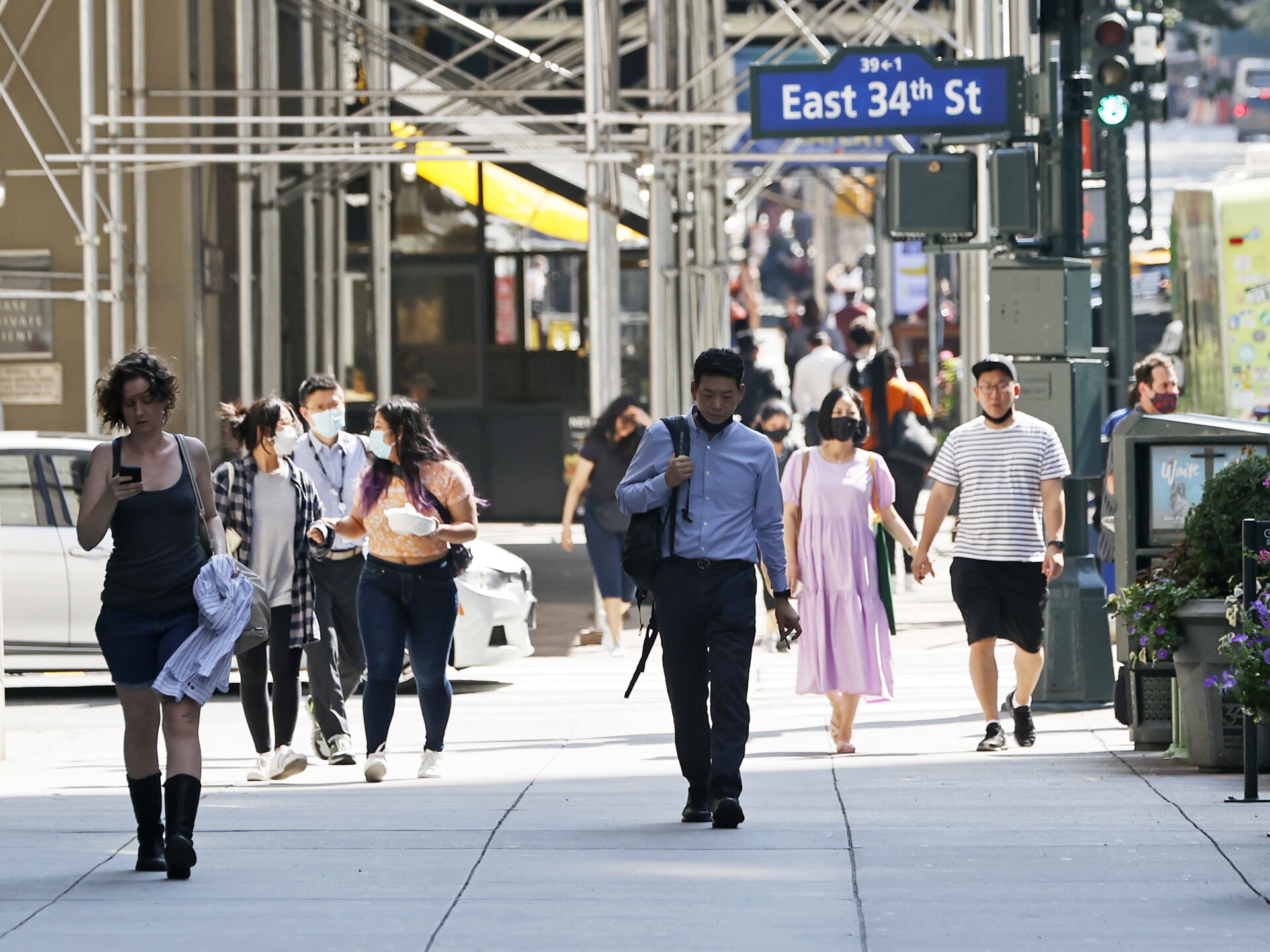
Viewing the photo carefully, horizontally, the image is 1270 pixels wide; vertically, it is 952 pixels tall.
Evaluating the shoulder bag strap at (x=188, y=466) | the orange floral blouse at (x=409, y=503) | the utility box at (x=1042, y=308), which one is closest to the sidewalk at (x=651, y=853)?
the orange floral blouse at (x=409, y=503)

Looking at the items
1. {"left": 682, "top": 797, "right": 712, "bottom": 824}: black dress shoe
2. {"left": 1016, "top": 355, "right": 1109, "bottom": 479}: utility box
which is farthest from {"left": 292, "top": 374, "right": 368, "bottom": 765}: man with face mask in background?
{"left": 1016, "top": 355, "right": 1109, "bottom": 479}: utility box

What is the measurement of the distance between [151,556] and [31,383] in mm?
11876

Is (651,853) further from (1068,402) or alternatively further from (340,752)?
(1068,402)

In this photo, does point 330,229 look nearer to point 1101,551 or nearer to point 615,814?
point 1101,551

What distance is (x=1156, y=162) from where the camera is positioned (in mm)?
65625

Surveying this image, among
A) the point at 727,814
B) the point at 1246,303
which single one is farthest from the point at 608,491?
the point at 1246,303

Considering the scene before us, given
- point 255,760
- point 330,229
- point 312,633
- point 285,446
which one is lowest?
point 255,760

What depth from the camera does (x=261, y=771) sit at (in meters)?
8.96

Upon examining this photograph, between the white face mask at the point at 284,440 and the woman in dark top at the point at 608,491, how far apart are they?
14.2 feet

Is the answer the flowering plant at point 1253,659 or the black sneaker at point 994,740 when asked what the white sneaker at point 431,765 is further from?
the flowering plant at point 1253,659

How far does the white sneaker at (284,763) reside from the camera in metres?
9.00

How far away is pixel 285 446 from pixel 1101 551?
5586 millimetres

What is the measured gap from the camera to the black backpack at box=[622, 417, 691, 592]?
7.45 metres

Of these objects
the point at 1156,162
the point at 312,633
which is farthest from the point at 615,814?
the point at 1156,162
